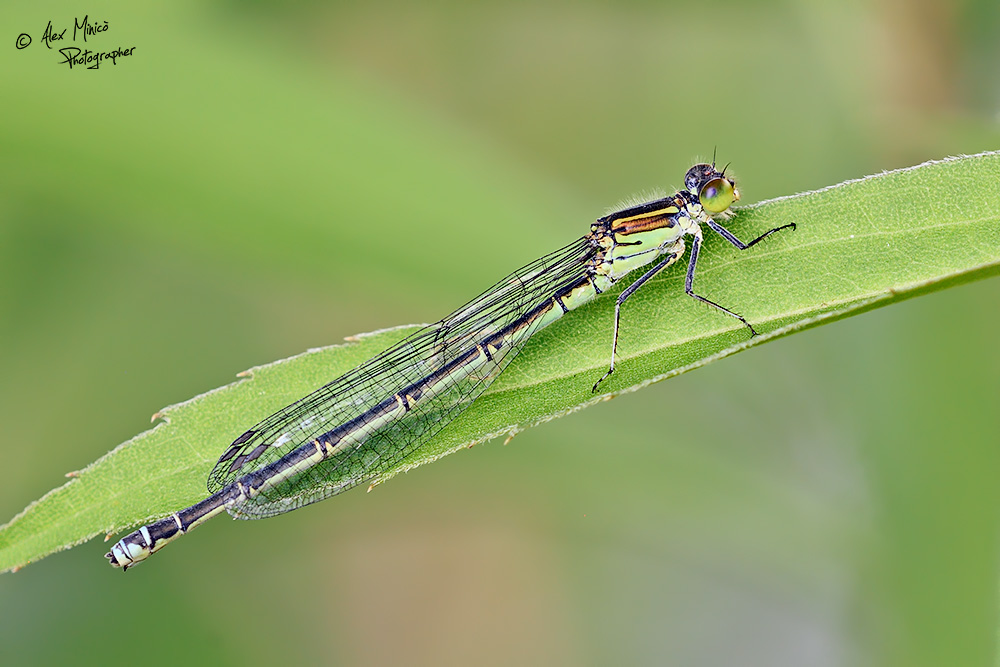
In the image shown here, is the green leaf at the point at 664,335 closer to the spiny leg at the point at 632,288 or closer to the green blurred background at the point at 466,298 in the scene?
the spiny leg at the point at 632,288

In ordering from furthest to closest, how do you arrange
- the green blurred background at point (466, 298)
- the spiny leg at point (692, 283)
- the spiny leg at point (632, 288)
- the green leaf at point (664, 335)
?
the green blurred background at point (466, 298) → the spiny leg at point (632, 288) → the spiny leg at point (692, 283) → the green leaf at point (664, 335)

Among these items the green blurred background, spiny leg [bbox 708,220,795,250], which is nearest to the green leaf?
spiny leg [bbox 708,220,795,250]

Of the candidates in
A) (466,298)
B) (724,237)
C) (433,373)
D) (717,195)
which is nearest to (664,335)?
(724,237)

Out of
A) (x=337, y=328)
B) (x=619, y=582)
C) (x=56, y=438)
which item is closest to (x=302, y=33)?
(x=337, y=328)

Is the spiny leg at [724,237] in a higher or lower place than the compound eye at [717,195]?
lower

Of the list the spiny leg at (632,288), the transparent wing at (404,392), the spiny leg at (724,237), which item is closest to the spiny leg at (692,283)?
the spiny leg at (724,237)

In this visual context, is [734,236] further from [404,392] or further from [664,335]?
[404,392]
